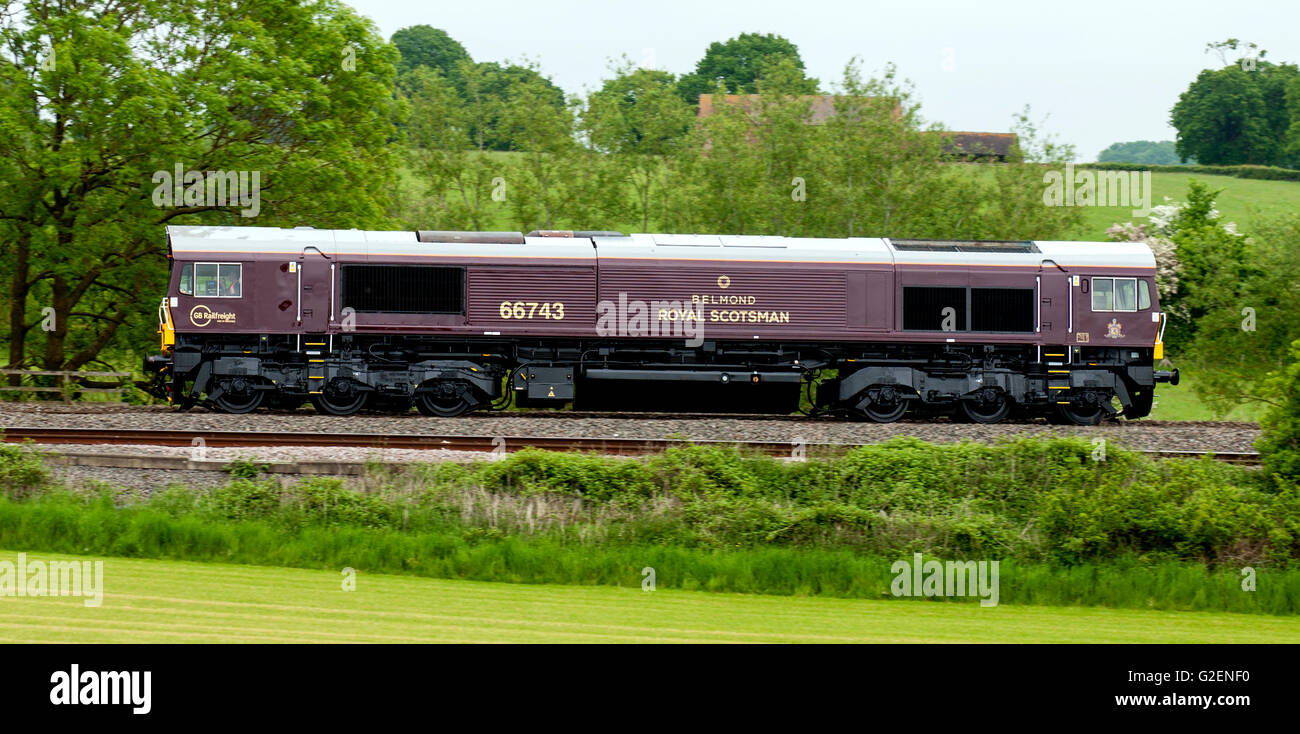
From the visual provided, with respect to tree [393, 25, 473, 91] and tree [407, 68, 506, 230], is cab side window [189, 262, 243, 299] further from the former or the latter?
tree [393, 25, 473, 91]

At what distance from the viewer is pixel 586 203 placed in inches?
1556

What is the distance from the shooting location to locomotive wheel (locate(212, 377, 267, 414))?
78.7 ft

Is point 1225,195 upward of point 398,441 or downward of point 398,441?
upward

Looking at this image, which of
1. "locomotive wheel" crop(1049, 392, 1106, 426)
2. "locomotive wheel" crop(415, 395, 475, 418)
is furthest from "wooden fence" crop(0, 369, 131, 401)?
"locomotive wheel" crop(1049, 392, 1106, 426)

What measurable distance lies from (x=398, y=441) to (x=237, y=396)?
21.2 feet

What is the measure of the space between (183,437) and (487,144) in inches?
1028

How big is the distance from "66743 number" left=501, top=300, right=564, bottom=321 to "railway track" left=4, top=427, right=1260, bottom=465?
4.71 meters

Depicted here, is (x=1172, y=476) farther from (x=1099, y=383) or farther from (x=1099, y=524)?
(x=1099, y=383)

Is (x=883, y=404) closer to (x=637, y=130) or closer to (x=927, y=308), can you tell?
(x=927, y=308)

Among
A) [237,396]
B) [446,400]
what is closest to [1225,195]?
[446,400]

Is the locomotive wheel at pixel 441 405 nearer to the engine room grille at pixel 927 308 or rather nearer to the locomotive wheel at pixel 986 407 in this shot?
the engine room grille at pixel 927 308

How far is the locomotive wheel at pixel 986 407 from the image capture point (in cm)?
2489

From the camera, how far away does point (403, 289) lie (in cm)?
2420

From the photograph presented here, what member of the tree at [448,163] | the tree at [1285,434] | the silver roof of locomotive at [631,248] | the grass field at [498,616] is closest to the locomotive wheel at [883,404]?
the silver roof of locomotive at [631,248]
